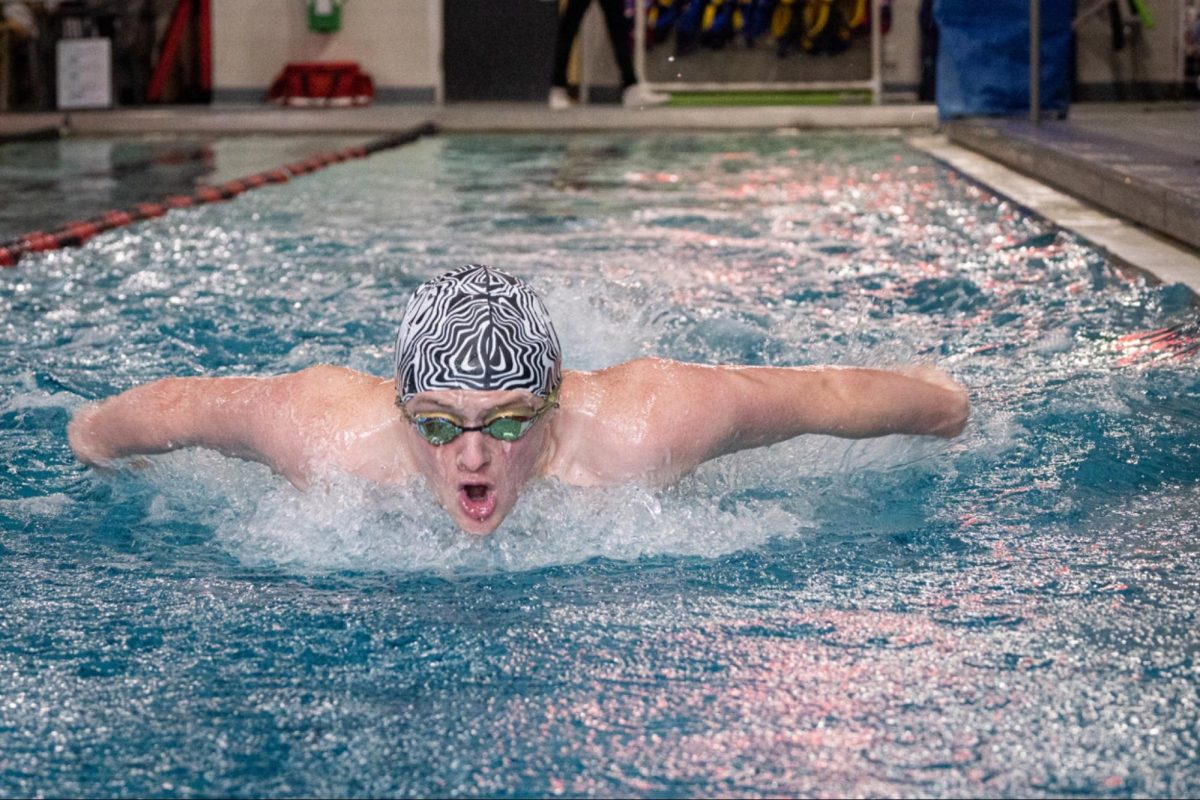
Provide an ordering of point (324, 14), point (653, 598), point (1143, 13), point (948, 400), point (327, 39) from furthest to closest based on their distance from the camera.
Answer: point (327, 39), point (324, 14), point (1143, 13), point (948, 400), point (653, 598)

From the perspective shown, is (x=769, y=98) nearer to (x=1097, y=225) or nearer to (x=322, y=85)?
(x=322, y=85)

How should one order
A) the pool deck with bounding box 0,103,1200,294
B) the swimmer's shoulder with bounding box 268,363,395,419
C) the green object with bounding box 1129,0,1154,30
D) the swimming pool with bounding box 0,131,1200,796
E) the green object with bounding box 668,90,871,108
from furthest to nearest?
1. the green object with bounding box 668,90,871,108
2. the green object with bounding box 1129,0,1154,30
3. the pool deck with bounding box 0,103,1200,294
4. the swimmer's shoulder with bounding box 268,363,395,419
5. the swimming pool with bounding box 0,131,1200,796

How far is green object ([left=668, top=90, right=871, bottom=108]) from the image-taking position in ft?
48.7

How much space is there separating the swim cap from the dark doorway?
13.9m

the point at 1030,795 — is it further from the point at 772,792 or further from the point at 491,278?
the point at 491,278

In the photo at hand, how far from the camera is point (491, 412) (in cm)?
269

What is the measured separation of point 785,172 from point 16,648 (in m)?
8.51

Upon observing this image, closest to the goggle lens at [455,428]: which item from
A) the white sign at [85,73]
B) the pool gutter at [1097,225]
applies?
the pool gutter at [1097,225]

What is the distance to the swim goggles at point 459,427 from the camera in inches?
106

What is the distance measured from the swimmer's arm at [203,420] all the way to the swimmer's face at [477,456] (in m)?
0.37

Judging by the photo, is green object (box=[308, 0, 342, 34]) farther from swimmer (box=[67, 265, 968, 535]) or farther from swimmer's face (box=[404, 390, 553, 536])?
swimmer's face (box=[404, 390, 553, 536])

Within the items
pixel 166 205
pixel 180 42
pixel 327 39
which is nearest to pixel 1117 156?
pixel 166 205

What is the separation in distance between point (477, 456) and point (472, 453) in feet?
0.04

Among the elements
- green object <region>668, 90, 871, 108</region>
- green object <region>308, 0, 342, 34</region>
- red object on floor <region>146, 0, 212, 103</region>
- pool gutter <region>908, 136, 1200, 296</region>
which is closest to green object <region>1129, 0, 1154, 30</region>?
green object <region>668, 90, 871, 108</region>
